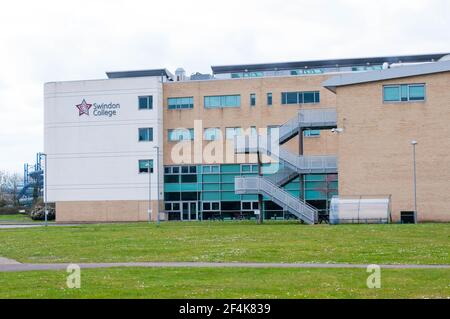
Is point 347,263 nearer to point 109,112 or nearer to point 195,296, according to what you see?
point 195,296

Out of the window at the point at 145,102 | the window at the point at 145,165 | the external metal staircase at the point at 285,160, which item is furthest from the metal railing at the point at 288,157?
the window at the point at 145,102

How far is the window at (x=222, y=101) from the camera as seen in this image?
75.4m

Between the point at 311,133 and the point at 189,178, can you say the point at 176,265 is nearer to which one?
the point at 311,133

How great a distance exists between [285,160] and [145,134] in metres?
24.3

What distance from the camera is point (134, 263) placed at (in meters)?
23.5

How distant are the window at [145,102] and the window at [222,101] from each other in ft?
18.7

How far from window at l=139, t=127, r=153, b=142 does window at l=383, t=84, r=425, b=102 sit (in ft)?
101

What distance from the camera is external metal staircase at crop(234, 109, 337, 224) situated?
54.6 meters

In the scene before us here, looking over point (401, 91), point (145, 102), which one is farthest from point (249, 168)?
point (401, 91)

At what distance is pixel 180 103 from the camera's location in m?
77.5

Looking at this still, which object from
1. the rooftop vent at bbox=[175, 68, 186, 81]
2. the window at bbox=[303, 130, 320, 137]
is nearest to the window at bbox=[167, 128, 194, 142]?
the rooftop vent at bbox=[175, 68, 186, 81]

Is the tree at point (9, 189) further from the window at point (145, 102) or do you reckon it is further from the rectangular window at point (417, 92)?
the rectangular window at point (417, 92)
